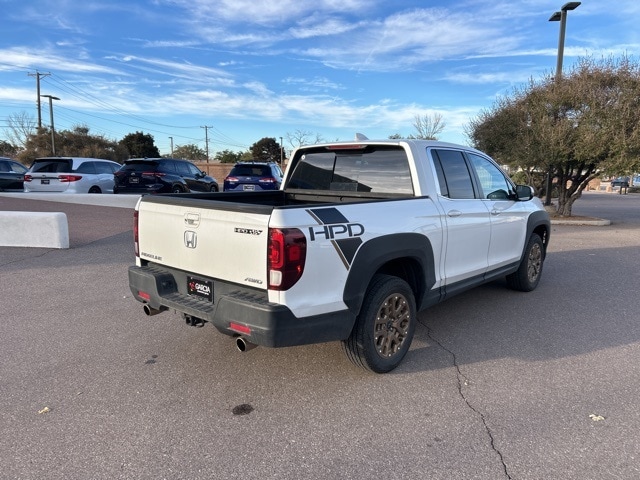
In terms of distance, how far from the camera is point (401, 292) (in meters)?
3.73

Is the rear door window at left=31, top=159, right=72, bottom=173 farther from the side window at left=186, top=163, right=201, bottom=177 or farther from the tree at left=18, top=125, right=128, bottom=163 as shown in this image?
the tree at left=18, top=125, right=128, bottom=163

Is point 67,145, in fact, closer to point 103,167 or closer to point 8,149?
point 8,149

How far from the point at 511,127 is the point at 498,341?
38.9 ft

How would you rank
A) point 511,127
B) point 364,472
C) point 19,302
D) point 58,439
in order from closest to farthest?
point 364,472 < point 58,439 < point 19,302 < point 511,127

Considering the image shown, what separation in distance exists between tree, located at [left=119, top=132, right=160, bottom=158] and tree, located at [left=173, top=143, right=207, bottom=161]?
2642cm

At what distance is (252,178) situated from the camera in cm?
1481

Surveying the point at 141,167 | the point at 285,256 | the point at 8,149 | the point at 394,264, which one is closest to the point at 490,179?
the point at 394,264

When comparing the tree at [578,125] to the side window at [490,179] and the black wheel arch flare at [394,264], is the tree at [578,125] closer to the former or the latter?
the side window at [490,179]

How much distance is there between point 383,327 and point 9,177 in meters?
20.5

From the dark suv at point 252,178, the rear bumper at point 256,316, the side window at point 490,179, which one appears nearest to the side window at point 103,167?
the dark suv at point 252,178

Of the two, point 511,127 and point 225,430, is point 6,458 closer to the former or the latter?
point 225,430

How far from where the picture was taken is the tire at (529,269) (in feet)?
19.6

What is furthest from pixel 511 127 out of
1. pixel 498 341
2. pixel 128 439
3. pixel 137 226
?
pixel 128 439

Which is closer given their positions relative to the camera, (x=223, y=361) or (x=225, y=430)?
(x=225, y=430)
